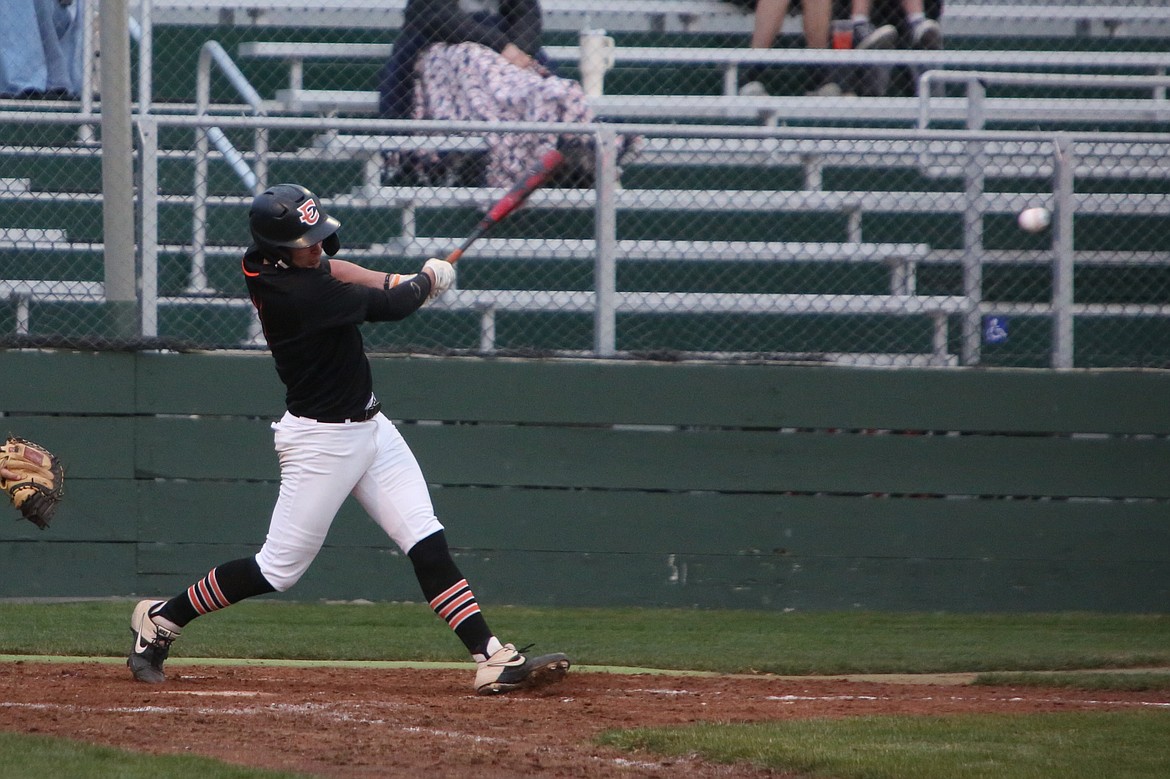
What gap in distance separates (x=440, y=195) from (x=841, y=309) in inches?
88.4

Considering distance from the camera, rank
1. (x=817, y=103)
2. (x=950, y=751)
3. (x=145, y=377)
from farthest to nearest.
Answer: (x=817, y=103)
(x=145, y=377)
(x=950, y=751)

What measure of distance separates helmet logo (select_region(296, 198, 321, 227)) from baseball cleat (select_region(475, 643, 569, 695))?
65.5 inches

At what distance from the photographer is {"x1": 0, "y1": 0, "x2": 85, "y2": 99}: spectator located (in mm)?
8734

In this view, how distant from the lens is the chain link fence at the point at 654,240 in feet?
24.9

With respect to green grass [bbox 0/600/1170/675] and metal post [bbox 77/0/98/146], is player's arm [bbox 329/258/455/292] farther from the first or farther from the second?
metal post [bbox 77/0/98/146]

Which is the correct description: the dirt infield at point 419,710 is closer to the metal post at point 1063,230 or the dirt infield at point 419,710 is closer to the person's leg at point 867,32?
the metal post at point 1063,230

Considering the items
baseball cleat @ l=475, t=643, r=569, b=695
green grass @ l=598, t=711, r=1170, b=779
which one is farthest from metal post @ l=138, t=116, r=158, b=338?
green grass @ l=598, t=711, r=1170, b=779

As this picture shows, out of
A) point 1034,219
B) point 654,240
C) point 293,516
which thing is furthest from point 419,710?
point 1034,219

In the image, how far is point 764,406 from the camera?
7.65 metres

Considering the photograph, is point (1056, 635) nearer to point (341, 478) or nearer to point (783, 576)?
point (783, 576)

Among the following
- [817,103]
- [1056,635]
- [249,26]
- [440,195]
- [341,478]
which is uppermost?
[249,26]

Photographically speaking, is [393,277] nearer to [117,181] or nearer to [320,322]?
[320,322]

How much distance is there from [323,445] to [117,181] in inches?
118

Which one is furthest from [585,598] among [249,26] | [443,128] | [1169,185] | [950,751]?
[249,26]
